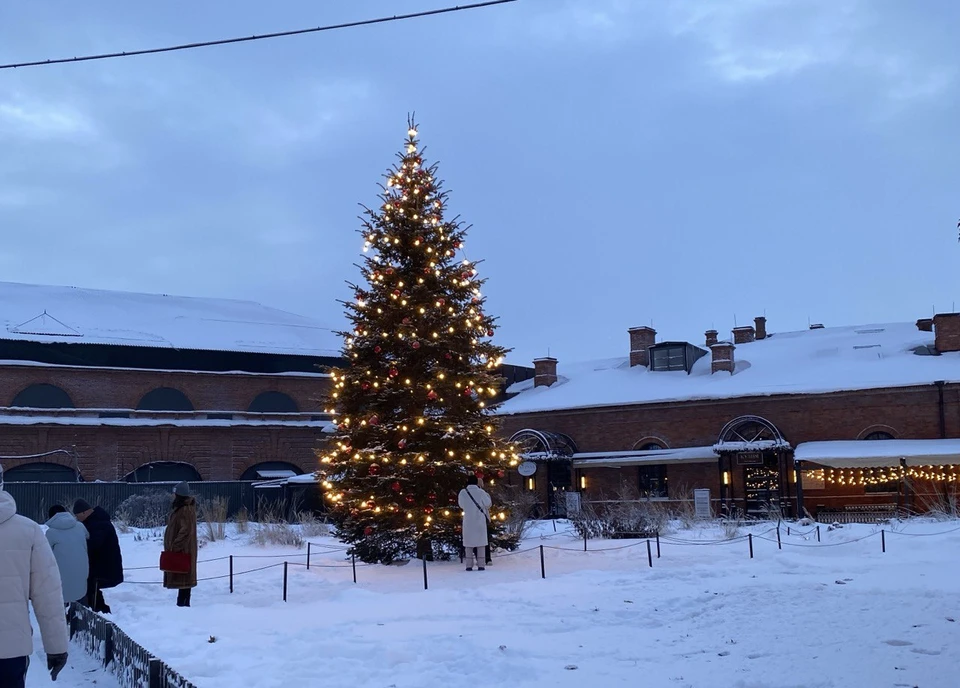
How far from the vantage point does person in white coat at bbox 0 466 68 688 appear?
554cm

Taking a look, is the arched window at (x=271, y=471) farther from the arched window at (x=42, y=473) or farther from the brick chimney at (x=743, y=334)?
the brick chimney at (x=743, y=334)

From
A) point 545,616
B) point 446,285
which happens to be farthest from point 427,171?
point 545,616

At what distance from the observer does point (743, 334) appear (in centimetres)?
4356

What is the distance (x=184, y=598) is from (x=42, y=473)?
2840cm

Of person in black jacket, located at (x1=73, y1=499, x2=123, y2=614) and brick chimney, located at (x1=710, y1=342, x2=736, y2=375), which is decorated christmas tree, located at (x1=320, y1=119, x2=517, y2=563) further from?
brick chimney, located at (x1=710, y1=342, x2=736, y2=375)

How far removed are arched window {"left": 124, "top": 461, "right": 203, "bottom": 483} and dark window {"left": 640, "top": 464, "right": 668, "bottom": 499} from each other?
1894cm

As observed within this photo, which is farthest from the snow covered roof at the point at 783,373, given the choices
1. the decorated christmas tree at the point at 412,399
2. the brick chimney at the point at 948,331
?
the decorated christmas tree at the point at 412,399

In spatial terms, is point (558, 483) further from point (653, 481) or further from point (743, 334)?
point (743, 334)

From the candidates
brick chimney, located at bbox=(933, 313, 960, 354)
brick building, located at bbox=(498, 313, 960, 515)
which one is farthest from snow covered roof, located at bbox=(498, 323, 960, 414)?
brick chimney, located at bbox=(933, 313, 960, 354)

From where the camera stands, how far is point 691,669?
8734 mm

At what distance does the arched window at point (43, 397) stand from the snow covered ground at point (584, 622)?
2359 centimetres

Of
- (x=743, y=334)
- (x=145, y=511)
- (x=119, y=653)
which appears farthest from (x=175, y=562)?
(x=743, y=334)

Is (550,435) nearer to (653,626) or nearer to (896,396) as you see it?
(896,396)

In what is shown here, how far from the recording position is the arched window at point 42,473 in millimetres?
37344
